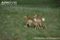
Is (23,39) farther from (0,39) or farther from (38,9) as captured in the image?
(38,9)

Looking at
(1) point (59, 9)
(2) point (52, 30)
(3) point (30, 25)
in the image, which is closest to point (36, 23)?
(3) point (30, 25)

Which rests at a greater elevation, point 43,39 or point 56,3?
point 56,3

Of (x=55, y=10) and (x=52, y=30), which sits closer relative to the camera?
(x=52, y=30)

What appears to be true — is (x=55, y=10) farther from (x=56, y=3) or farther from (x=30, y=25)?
(x=30, y=25)

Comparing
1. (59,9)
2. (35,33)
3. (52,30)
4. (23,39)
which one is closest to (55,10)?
(59,9)

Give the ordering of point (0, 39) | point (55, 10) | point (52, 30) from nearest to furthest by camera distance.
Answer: point (0, 39) < point (52, 30) < point (55, 10)

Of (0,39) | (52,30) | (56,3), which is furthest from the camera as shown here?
(56,3)
